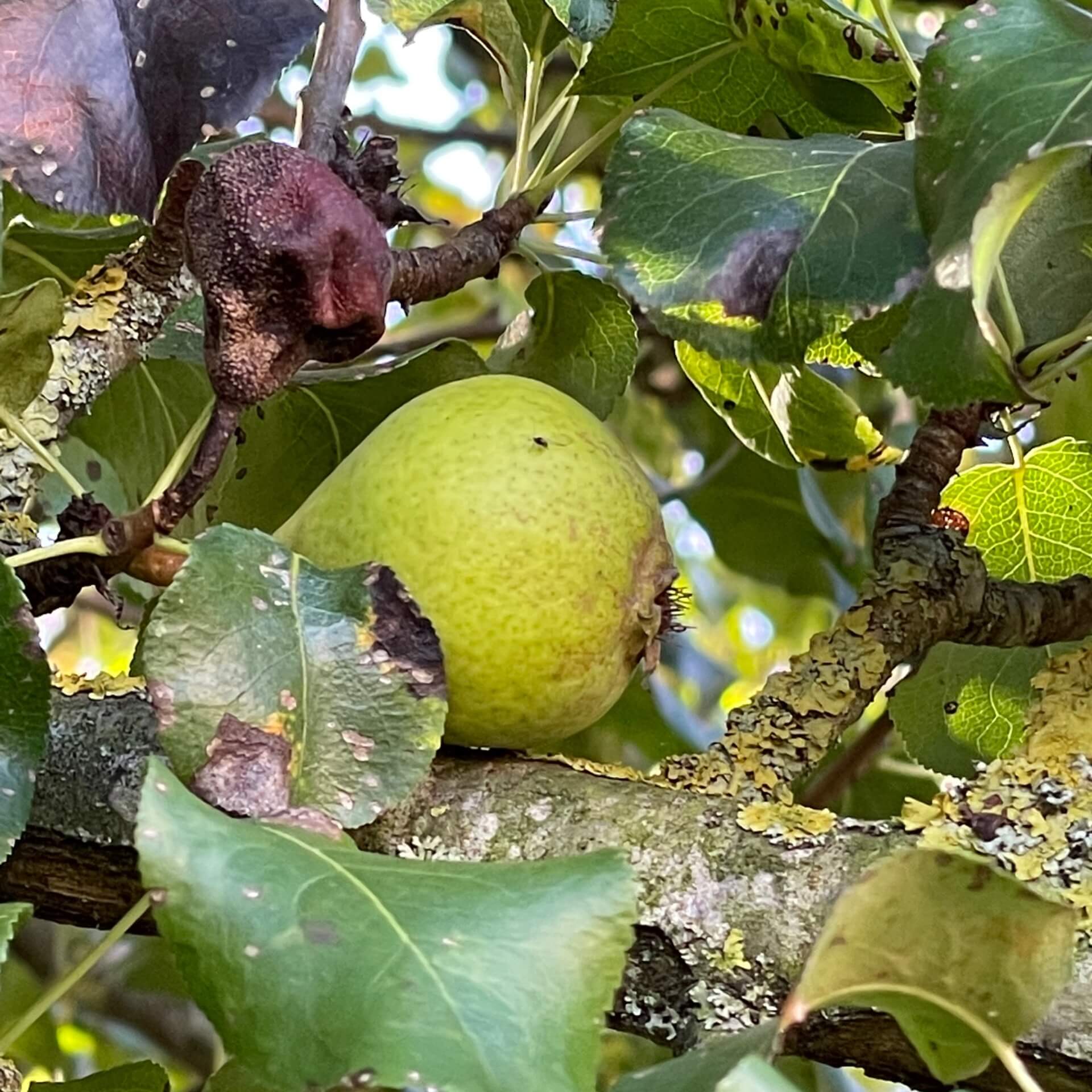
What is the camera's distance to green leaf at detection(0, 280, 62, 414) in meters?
0.55

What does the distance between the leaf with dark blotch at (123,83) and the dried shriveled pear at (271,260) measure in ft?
0.20

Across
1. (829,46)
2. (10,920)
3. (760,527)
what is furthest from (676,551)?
(10,920)

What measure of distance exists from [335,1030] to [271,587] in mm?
182

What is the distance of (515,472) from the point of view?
56 cm

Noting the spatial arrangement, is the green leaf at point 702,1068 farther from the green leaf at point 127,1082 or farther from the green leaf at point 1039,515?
the green leaf at point 1039,515

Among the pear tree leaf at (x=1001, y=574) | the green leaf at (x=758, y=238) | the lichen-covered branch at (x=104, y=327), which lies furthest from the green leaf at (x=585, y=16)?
the pear tree leaf at (x=1001, y=574)

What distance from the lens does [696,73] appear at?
0.71 meters

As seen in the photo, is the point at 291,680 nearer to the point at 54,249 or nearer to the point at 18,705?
the point at 18,705

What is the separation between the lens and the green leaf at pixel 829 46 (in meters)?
0.59

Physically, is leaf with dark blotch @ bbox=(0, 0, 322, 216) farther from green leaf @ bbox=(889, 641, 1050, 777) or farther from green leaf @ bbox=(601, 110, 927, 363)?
green leaf @ bbox=(889, 641, 1050, 777)

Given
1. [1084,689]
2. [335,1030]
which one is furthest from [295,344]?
[1084,689]

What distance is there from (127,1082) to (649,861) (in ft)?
0.79

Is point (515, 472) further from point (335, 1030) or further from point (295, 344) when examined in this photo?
point (335, 1030)

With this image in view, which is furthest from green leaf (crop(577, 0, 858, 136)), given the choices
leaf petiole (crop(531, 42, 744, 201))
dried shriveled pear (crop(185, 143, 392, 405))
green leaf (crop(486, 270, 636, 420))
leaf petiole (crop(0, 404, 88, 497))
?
leaf petiole (crop(0, 404, 88, 497))
